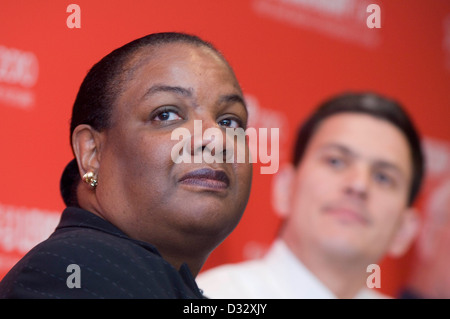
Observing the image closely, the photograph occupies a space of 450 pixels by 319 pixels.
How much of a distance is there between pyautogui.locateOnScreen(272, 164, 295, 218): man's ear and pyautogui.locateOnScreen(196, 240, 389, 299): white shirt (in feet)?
0.40

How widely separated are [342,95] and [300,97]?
15cm

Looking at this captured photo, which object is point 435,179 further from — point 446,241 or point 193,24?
point 193,24

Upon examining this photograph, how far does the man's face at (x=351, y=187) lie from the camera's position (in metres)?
2.04

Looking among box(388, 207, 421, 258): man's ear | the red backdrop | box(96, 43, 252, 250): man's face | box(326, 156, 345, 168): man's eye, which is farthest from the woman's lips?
box(388, 207, 421, 258): man's ear

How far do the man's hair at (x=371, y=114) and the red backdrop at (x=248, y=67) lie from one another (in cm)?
4

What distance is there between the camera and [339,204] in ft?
6.68

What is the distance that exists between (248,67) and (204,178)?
1.13m

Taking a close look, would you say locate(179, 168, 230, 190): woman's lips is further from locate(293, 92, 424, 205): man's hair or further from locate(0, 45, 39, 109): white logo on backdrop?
locate(293, 92, 424, 205): man's hair

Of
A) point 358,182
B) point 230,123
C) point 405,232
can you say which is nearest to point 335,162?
point 358,182

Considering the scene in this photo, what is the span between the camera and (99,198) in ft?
3.68

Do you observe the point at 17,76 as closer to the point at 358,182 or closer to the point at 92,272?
the point at 92,272

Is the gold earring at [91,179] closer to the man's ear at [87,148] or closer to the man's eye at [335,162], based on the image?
the man's ear at [87,148]

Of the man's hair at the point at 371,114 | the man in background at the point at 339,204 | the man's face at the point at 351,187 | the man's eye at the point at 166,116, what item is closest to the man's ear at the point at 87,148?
the man's eye at the point at 166,116

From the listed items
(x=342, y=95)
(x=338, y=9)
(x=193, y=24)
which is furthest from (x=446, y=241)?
(x=193, y=24)
